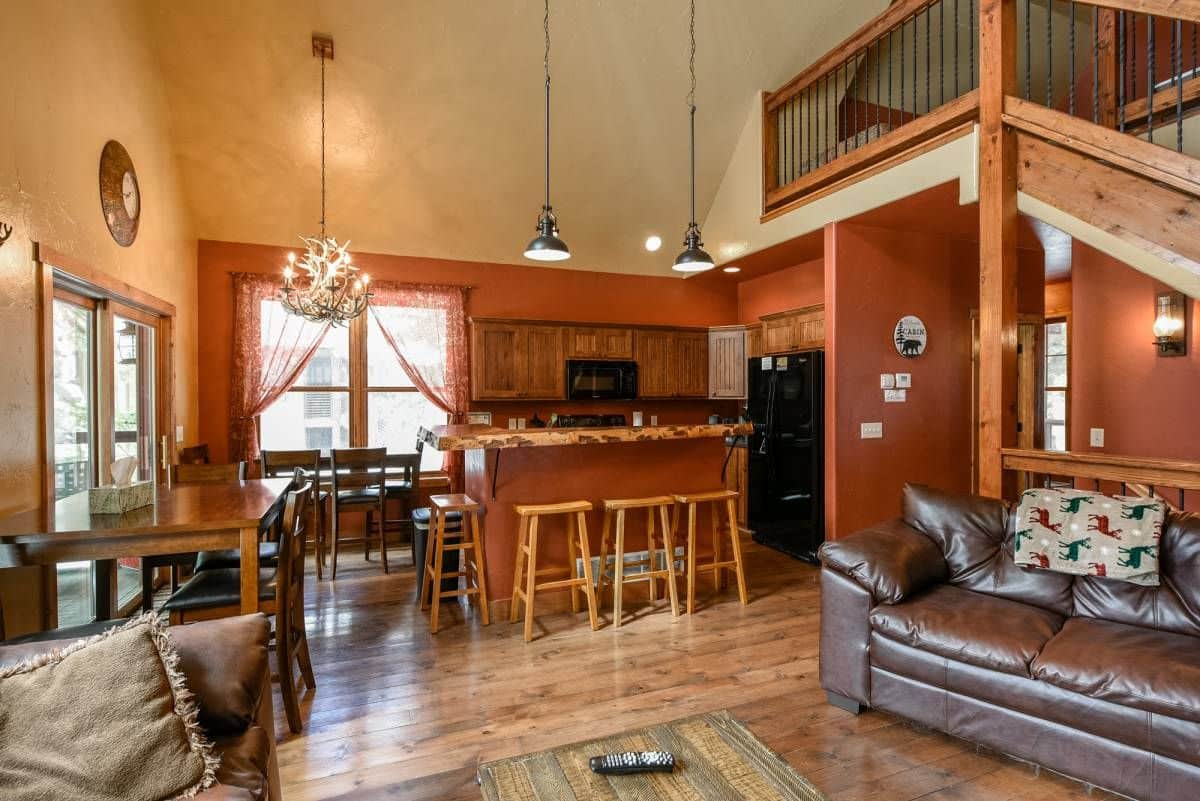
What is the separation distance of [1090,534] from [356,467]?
4.42 meters

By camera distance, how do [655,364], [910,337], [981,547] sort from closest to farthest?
[981,547]
[910,337]
[655,364]

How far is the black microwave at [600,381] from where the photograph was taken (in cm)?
605

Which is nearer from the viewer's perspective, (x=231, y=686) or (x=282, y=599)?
(x=231, y=686)

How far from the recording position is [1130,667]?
191cm

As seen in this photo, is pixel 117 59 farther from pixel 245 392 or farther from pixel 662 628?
pixel 662 628

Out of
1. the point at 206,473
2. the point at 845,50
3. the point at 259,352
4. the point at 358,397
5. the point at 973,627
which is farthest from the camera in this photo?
the point at 358,397

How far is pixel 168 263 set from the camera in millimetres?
4406

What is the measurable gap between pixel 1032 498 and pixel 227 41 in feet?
18.7

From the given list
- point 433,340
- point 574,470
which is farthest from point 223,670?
point 433,340

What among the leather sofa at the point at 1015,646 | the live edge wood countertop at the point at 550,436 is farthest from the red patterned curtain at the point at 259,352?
the leather sofa at the point at 1015,646

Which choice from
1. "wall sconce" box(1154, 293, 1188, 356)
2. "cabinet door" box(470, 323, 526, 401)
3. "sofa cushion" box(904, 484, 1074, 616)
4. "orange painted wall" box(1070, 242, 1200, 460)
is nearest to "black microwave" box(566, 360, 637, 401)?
"cabinet door" box(470, 323, 526, 401)

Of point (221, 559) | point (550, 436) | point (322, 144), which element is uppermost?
point (322, 144)

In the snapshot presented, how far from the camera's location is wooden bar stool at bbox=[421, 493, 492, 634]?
3.36m

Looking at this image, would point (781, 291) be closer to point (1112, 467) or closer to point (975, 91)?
point (975, 91)
